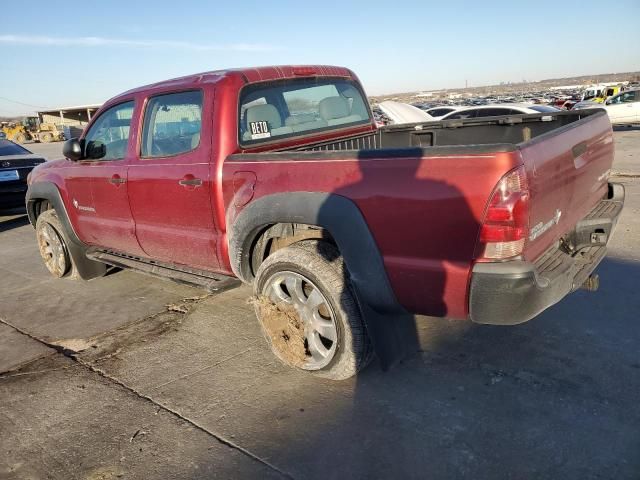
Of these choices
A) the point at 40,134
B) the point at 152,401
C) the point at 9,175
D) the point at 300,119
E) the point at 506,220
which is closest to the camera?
the point at 506,220

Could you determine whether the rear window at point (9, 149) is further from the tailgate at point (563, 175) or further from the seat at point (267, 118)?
the tailgate at point (563, 175)

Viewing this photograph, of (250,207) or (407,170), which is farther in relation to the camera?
(250,207)

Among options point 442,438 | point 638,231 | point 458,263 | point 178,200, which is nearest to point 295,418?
point 442,438

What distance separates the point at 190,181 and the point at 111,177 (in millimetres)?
1162

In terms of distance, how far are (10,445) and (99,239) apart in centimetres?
236

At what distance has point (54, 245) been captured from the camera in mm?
5664

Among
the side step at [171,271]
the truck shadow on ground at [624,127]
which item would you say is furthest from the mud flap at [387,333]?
the truck shadow on ground at [624,127]

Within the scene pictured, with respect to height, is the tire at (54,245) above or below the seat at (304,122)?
below

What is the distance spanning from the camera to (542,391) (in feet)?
9.55

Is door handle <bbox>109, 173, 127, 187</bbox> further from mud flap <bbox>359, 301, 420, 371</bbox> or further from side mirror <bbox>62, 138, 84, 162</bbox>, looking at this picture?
mud flap <bbox>359, 301, 420, 371</bbox>

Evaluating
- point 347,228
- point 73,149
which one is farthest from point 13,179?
point 347,228

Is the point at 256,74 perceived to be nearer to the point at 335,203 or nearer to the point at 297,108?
the point at 297,108

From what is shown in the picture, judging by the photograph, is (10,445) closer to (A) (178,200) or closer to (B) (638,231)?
(A) (178,200)

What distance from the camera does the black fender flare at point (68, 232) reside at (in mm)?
5195
